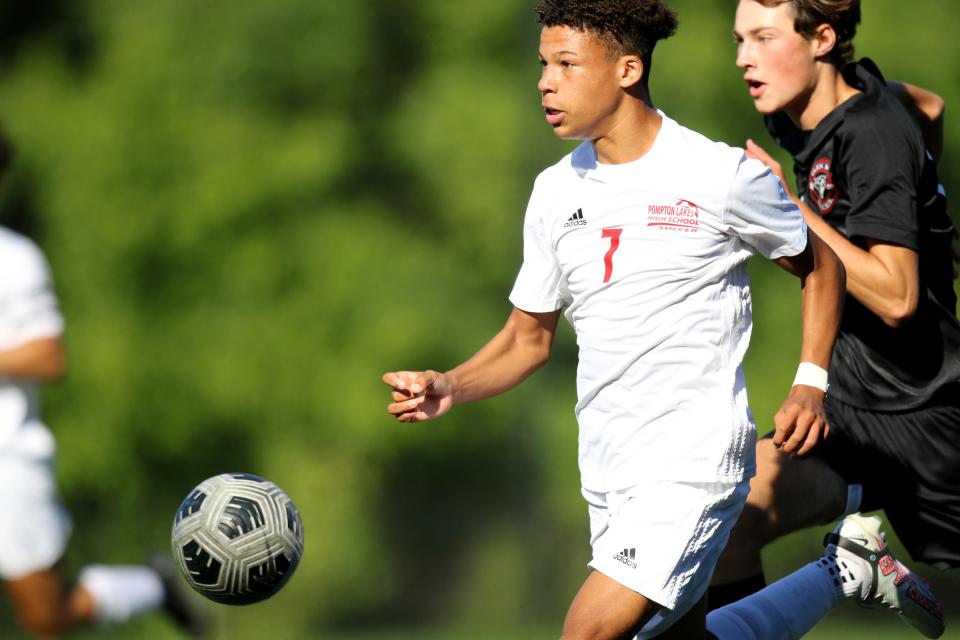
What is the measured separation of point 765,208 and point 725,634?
1.22 metres

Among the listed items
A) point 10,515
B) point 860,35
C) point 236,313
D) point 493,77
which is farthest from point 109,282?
point 10,515

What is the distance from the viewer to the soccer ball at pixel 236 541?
4641 mm

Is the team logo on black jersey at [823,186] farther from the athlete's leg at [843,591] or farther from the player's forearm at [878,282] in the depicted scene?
the athlete's leg at [843,591]

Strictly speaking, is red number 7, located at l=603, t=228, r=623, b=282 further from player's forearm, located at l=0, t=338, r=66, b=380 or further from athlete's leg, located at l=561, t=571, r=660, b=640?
player's forearm, located at l=0, t=338, r=66, b=380

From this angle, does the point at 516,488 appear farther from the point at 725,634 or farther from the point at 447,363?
the point at 725,634

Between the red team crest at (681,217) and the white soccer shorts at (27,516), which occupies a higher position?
the red team crest at (681,217)

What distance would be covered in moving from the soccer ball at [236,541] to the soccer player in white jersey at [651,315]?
0.91 meters

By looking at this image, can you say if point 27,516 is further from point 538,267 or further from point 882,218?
point 882,218

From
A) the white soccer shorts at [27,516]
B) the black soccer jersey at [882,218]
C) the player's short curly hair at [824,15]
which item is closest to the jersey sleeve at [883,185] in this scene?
the black soccer jersey at [882,218]

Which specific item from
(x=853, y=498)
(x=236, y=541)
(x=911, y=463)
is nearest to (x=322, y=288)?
(x=236, y=541)

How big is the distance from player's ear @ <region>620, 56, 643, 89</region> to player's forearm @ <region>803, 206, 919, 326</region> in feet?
2.39

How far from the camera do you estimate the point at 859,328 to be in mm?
4785

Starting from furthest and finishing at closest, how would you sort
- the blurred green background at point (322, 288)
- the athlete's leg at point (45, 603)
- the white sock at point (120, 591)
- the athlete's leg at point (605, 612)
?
the blurred green background at point (322, 288)
the white sock at point (120, 591)
the athlete's leg at point (45, 603)
the athlete's leg at point (605, 612)

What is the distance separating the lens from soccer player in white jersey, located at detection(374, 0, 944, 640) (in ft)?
12.5
